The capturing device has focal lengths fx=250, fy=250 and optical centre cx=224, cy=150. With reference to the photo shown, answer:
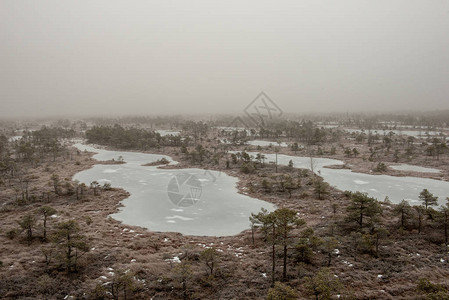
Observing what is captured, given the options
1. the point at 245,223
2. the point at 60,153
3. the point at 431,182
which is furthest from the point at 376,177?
the point at 60,153

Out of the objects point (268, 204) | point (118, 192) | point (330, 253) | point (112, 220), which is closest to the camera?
point (330, 253)

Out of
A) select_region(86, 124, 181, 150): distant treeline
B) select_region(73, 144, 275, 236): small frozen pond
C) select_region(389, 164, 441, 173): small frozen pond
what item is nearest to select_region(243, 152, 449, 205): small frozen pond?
select_region(389, 164, 441, 173): small frozen pond

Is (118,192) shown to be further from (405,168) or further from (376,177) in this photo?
(405,168)

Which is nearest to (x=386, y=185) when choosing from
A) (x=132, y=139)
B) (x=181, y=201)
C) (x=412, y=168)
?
(x=412, y=168)

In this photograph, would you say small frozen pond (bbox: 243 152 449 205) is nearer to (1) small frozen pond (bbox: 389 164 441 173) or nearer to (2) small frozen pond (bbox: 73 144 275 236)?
(1) small frozen pond (bbox: 389 164 441 173)

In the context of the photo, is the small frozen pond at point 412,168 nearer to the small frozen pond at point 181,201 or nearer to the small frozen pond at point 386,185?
the small frozen pond at point 386,185
